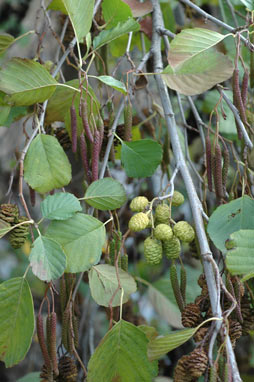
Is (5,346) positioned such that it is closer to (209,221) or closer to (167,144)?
(209,221)

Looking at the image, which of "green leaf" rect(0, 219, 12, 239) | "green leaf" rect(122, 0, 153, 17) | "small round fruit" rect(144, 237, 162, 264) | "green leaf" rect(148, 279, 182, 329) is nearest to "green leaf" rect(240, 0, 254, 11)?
"green leaf" rect(122, 0, 153, 17)

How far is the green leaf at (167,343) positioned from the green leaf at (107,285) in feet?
0.43

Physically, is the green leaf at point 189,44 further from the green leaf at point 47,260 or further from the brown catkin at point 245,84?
the green leaf at point 47,260

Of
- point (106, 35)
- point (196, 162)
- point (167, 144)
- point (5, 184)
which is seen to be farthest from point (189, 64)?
point (5, 184)

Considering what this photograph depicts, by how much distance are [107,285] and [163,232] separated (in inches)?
5.4

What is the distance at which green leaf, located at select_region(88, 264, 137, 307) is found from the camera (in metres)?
0.85

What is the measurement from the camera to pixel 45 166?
2.93 feet

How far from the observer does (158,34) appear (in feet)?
3.74

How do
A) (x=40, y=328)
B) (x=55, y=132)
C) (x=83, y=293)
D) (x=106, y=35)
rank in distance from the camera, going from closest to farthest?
(x=40, y=328) → (x=106, y=35) → (x=55, y=132) → (x=83, y=293)

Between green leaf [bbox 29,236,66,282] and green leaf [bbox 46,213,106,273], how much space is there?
0.14 feet

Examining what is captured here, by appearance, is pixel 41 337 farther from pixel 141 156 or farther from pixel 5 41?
pixel 5 41

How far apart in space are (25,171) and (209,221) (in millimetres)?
334

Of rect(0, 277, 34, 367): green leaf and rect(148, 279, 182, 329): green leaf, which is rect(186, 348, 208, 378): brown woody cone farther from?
rect(148, 279, 182, 329): green leaf

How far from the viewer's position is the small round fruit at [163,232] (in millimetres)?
818
